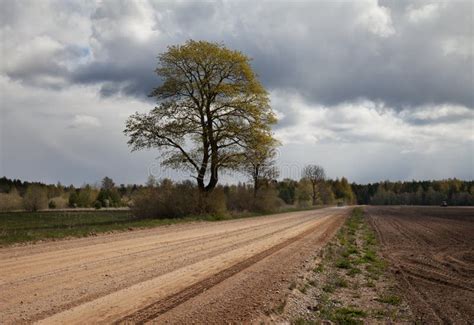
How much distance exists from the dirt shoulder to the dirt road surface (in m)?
0.42

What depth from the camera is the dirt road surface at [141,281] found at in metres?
7.17

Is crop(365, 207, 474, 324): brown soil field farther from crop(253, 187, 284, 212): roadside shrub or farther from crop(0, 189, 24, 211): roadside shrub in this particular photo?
crop(0, 189, 24, 211): roadside shrub

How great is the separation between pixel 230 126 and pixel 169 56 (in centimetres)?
747

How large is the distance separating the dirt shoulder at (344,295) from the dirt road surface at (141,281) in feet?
1.39

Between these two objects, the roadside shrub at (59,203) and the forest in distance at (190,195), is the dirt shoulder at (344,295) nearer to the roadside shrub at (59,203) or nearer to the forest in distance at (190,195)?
the forest in distance at (190,195)

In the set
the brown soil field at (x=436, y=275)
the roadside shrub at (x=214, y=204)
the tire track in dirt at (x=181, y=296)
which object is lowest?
the brown soil field at (x=436, y=275)

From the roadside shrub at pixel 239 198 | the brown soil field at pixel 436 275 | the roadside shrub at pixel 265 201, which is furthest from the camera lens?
the roadside shrub at pixel 265 201

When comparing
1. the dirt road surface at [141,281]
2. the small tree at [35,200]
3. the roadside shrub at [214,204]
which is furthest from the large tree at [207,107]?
the small tree at [35,200]

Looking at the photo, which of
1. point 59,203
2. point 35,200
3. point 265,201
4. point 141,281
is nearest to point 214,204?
point 265,201

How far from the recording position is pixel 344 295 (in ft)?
33.1

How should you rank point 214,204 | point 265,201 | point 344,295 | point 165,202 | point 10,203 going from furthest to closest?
point 10,203 < point 265,201 < point 214,204 < point 165,202 < point 344,295

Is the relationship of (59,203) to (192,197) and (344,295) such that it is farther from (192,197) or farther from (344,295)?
(344,295)

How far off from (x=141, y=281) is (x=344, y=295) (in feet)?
15.5

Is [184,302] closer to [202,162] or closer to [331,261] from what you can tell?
[331,261]
